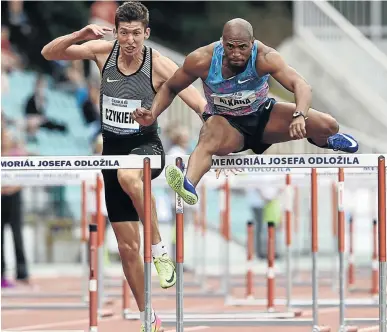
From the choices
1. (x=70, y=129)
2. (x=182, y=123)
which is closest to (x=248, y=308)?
(x=182, y=123)

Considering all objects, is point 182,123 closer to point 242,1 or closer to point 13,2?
point 13,2

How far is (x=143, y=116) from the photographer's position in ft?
27.6

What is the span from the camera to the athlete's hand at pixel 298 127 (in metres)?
7.92

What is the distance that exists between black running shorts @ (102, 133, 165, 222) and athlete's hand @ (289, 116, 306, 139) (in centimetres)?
123

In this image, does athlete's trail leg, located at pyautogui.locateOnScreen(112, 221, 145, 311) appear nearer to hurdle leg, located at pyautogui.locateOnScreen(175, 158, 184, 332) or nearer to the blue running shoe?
hurdle leg, located at pyautogui.locateOnScreen(175, 158, 184, 332)

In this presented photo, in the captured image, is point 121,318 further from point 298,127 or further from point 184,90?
point 298,127

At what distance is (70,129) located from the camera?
1046 inches

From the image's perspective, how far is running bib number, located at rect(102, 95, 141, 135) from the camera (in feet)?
29.1

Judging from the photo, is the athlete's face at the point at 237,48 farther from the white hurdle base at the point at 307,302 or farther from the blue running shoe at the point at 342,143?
the white hurdle base at the point at 307,302

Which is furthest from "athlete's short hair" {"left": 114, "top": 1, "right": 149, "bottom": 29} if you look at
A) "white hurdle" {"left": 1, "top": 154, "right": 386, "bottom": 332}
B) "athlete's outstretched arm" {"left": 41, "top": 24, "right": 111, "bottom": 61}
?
"white hurdle" {"left": 1, "top": 154, "right": 386, "bottom": 332}

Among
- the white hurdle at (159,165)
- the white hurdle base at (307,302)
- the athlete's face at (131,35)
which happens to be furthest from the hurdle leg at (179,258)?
the white hurdle base at (307,302)

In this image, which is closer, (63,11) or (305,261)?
(305,261)

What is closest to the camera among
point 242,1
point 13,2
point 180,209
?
point 180,209

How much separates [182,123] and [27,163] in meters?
12.3
